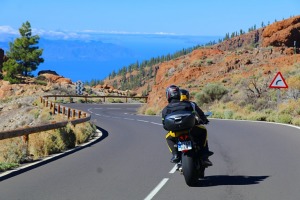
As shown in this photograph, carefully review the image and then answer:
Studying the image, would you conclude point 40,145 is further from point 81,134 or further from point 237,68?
point 237,68

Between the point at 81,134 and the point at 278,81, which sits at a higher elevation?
the point at 278,81

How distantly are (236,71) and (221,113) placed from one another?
1949 centimetres

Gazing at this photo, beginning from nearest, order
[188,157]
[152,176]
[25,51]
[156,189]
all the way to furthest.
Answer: [156,189], [188,157], [152,176], [25,51]

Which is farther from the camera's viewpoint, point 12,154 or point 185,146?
point 12,154

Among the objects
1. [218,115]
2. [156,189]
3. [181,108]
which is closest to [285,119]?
[218,115]

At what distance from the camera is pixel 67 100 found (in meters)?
68.8

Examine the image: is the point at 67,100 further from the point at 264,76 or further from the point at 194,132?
the point at 194,132

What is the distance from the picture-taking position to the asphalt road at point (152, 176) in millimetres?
8531

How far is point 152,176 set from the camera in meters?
10.4

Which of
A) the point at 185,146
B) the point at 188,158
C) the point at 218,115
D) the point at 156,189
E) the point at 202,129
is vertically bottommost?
the point at 156,189

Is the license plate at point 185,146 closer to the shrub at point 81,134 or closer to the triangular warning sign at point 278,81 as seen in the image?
the shrub at point 81,134

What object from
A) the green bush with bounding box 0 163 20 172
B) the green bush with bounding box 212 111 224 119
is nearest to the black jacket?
the green bush with bounding box 0 163 20 172

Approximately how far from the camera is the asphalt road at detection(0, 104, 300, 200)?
8.53 metres

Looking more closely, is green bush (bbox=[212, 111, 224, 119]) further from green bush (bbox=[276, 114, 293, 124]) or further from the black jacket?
the black jacket
